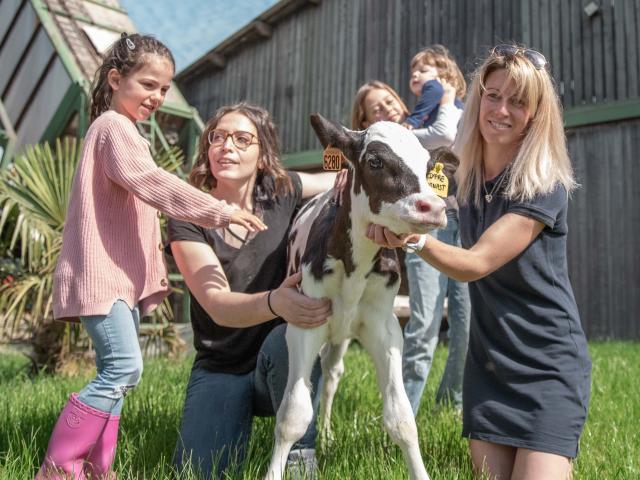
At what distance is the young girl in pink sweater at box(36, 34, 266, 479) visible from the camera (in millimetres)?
2484

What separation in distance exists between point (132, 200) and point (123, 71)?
0.57 m

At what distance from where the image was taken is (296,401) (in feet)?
7.63

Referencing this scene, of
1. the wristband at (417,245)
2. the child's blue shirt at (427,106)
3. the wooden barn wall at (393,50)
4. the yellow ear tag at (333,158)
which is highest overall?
the wooden barn wall at (393,50)

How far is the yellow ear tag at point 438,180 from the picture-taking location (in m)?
2.22

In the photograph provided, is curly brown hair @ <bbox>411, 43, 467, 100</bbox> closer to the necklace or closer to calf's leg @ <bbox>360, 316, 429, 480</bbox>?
the necklace

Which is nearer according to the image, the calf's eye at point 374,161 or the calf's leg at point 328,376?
the calf's eye at point 374,161

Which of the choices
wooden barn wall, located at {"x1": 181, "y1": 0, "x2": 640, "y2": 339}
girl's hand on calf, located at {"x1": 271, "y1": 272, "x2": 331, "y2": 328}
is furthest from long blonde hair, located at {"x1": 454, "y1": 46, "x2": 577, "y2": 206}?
wooden barn wall, located at {"x1": 181, "y1": 0, "x2": 640, "y2": 339}

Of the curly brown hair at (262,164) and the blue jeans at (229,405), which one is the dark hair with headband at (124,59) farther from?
the blue jeans at (229,405)

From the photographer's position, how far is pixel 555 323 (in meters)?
2.53

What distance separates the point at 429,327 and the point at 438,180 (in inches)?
60.3

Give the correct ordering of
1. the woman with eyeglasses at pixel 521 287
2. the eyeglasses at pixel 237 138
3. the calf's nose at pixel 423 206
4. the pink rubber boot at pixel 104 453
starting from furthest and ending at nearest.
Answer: the eyeglasses at pixel 237 138 → the pink rubber boot at pixel 104 453 → the woman with eyeglasses at pixel 521 287 → the calf's nose at pixel 423 206

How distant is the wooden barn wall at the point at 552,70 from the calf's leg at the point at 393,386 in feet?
18.7

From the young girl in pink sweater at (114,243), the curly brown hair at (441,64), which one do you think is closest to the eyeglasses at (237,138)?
the young girl in pink sweater at (114,243)

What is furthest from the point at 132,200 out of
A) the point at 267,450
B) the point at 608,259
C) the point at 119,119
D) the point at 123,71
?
the point at 608,259
